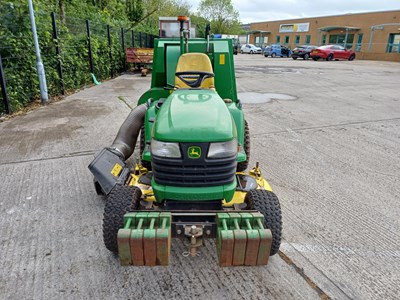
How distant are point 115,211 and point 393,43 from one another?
38994 mm

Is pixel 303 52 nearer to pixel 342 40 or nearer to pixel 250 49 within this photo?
pixel 342 40

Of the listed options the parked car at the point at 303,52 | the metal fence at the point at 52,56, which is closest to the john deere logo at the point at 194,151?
the metal fence at the point at 52,56

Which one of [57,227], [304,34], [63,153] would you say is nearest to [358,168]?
[57,227]

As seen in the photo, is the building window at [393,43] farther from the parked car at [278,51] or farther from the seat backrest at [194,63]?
the seat backrest at [194,63]

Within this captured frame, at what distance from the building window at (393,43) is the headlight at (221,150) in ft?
123

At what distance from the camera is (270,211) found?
7.43ft

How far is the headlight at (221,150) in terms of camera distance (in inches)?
85.1

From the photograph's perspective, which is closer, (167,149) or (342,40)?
(167,149)

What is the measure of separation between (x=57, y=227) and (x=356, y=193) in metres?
3.24

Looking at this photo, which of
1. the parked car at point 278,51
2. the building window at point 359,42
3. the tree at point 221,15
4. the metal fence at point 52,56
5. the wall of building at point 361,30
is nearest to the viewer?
the metal fence at point 52,56

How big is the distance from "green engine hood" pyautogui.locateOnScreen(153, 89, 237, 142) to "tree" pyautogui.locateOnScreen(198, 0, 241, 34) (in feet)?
194

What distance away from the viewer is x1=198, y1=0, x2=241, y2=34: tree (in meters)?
57.8

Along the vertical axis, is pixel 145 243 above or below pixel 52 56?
below

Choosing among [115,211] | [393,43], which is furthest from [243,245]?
[393,43]
